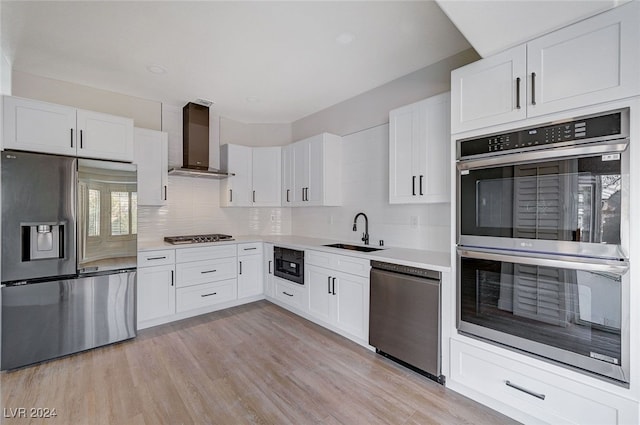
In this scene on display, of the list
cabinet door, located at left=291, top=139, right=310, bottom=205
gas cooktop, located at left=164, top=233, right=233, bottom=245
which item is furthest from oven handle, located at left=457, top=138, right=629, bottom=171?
gas cooktop, located at left=164, top=233, right=233, bottom=245

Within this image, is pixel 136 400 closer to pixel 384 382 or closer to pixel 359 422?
pixel 359 422

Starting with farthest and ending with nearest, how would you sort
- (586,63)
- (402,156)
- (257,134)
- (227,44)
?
1. (257,134)
2. (402,156)
3. (227,44)
4. (586,63)

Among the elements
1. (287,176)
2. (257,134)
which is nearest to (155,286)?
(287,176)

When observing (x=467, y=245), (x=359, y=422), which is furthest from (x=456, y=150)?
(x=359, y=422)

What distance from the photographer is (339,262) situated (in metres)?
2.95

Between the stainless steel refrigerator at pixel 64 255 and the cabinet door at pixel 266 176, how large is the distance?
174 cm

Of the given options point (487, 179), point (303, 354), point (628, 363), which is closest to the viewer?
point (628, 363)

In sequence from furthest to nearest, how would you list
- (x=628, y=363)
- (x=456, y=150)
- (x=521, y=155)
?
1. (x=456, y=150)
2. (x=521, y=155)
3. (x=628, y=363)

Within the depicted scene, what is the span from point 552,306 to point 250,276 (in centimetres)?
334

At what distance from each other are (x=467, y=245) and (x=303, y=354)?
1.76m

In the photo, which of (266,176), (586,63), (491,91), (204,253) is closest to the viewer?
(586,63)

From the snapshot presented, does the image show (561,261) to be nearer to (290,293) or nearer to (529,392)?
(529,392)

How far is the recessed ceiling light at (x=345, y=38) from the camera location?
230 centimetres

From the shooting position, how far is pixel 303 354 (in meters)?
2.61
